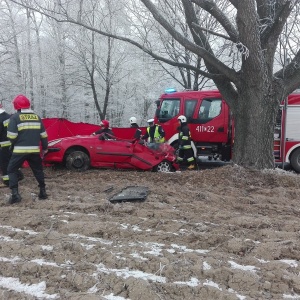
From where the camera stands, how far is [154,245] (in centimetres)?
A: 366

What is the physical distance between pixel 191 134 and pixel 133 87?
39.5ft

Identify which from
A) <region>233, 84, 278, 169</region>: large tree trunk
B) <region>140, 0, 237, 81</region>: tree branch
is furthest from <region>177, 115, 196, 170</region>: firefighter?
<region>140, 0, 237, 81</region>: tree branch

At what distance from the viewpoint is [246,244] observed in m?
3.69

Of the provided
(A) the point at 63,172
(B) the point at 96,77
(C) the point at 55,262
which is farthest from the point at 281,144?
(B) the point at 96,77

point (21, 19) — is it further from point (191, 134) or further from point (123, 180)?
point (123, 180)

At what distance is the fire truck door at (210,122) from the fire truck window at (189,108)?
13 cm

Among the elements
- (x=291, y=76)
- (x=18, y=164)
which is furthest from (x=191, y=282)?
(x=291, y=76)

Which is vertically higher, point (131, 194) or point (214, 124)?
point (214, 124)

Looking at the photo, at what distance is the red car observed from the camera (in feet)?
27.8

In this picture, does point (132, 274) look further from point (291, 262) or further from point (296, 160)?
point (296, 160)

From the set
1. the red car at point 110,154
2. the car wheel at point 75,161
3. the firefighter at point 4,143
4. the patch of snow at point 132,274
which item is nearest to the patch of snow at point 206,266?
the patch of snow at point 132,274

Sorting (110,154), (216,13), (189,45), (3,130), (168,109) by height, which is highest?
(216,13)

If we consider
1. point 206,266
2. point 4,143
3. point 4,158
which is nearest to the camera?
point 206,266

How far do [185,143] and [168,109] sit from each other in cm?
173
